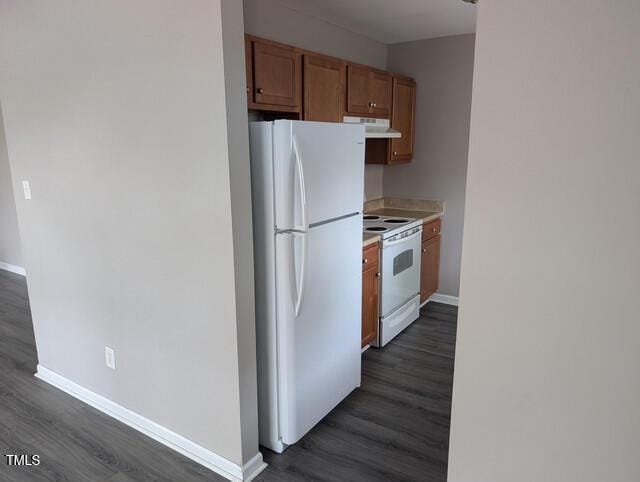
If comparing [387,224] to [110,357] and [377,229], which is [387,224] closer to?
[377,229]

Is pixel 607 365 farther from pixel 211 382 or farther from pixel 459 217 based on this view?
pixel 459 217

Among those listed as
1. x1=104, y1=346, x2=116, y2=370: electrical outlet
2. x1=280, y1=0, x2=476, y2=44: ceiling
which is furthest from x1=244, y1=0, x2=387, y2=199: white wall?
x1=104, y1=346, x2=116, y2=370: electrical outlet

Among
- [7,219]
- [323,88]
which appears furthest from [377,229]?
[7,219]

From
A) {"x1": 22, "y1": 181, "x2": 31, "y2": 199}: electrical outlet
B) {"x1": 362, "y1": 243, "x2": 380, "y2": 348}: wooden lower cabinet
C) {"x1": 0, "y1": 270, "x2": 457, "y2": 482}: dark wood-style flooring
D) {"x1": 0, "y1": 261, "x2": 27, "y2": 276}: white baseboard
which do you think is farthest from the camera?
{"x1": 0, "y1": 261, "x2": 27, "y2": 276}: white baseboard

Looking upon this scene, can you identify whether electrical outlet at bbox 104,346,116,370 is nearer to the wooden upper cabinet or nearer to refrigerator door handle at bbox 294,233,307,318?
refrigerator door handle at bbox 294,233,307,318

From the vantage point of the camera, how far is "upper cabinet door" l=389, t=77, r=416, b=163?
4.14m

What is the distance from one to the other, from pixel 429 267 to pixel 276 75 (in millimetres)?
2491

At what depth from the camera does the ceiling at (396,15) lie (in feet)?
10.2

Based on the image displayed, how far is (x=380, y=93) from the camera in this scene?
387 centimetres

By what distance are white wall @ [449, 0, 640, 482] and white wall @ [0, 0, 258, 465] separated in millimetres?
1113

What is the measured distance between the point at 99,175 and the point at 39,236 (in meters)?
0.88

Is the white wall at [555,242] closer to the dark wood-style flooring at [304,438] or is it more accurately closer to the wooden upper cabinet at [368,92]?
the dark wood-style flooring at [304,438]

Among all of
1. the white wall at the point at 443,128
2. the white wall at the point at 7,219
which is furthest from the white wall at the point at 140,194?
the white wall at the point at 7,219

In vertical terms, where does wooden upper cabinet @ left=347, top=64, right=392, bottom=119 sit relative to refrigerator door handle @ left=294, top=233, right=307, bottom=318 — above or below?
above
